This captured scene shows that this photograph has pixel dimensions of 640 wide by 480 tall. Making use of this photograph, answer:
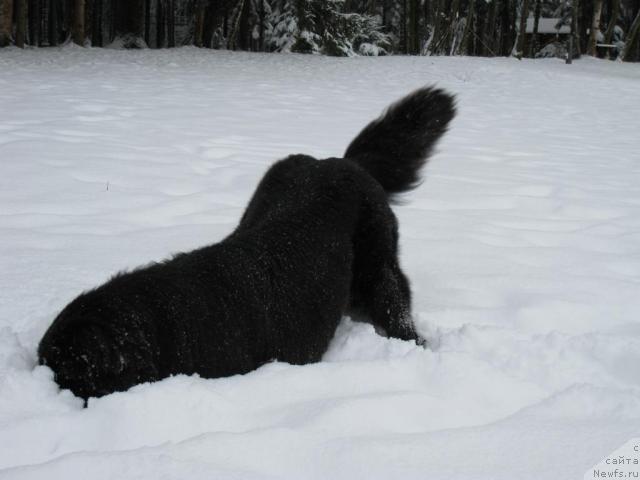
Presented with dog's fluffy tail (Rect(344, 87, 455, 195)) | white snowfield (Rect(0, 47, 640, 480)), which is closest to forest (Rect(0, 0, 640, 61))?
white snowfield (Rect(0, 47, 640, 480))

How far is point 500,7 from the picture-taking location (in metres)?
44.0

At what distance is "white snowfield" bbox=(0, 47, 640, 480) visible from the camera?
187 cm

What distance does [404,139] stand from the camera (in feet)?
12.1

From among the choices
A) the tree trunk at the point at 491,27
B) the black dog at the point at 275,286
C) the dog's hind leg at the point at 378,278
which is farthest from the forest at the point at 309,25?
the dog's hind leg at the point at 378,278

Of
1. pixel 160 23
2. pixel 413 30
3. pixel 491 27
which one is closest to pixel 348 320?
pixel 413 30

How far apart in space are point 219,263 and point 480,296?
168 cm

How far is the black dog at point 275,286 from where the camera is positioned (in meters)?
1.98

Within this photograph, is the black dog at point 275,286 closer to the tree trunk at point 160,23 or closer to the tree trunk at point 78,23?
the tree trunk at point 78,23

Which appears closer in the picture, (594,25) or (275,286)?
(275,286)

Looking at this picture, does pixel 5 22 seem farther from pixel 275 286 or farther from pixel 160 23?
pixel 275 286

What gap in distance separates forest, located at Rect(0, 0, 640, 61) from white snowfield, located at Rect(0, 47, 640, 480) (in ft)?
44.3

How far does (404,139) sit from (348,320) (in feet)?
3.88

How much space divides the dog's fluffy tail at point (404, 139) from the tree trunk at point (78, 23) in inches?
743

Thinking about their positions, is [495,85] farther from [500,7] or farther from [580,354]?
[500,7]
